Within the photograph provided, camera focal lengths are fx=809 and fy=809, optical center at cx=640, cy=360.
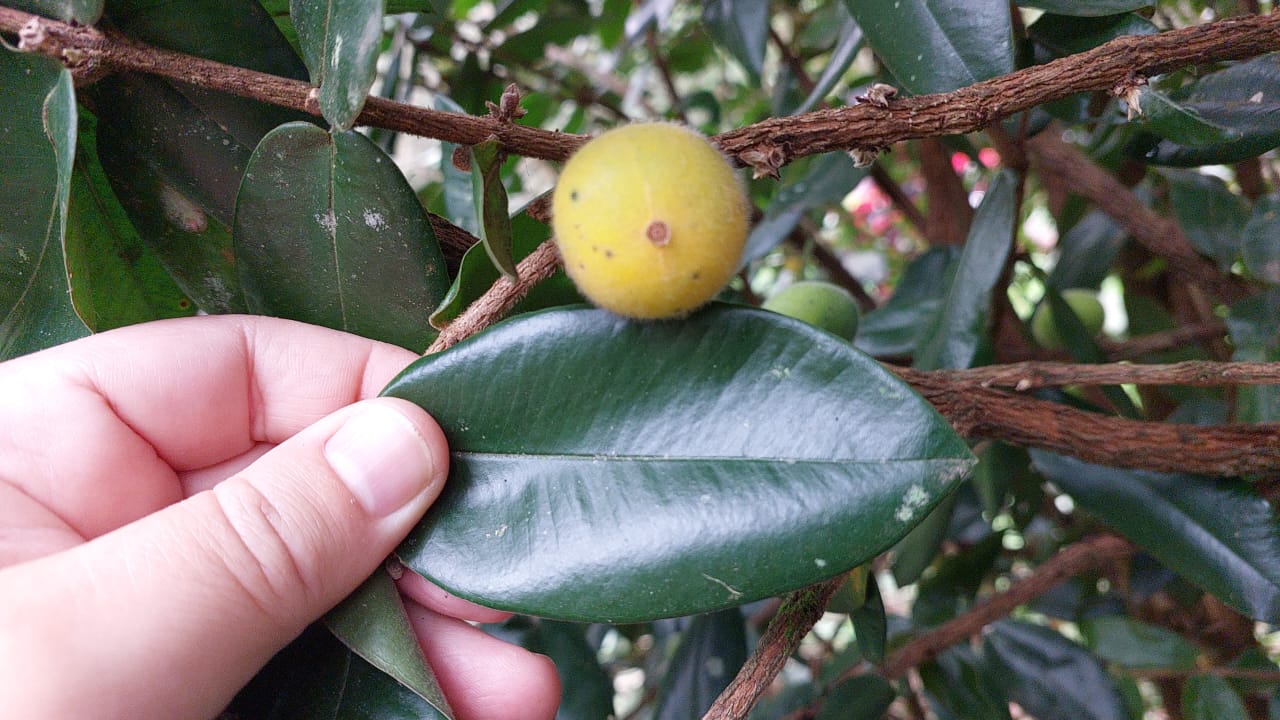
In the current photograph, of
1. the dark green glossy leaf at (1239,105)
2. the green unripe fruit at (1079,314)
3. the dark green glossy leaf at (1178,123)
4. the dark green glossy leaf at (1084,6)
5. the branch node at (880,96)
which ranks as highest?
the branch node at (880,96)

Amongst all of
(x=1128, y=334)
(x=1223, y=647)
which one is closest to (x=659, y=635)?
(x=1223, y=647)

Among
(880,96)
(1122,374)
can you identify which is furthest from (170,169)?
(1122,374)

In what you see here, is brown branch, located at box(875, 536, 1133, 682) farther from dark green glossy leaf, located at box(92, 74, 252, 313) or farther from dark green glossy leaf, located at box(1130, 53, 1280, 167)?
dark green glossy leaf, located at box(92, 74, 252, 313)

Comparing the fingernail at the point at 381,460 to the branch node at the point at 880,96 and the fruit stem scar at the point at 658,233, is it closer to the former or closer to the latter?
the fruit stem scar at the point at 658,233

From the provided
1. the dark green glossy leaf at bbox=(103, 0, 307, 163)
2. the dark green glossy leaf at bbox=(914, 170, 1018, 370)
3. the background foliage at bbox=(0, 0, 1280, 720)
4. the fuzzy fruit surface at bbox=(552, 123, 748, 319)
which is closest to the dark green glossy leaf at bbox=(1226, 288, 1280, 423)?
the background foliage at bbox=(0, 0, 1280, 720)

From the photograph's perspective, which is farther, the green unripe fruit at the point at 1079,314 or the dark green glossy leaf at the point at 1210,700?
the green unripe fruit at the point at 1079,314

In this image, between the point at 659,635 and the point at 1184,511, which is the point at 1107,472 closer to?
the point at 1184,511

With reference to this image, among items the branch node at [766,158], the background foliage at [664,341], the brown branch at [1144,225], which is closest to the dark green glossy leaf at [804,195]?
the background foliage at [664,341]
